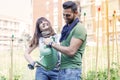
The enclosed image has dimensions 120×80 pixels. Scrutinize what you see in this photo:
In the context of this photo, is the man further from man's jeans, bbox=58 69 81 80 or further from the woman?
the woman

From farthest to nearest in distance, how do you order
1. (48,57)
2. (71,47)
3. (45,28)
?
1. (45,28)
2. (48,57)
3. (71,47)

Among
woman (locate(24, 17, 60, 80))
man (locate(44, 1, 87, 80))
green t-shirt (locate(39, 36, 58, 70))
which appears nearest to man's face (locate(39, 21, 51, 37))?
woman (locate(24, 17, 60, 80))

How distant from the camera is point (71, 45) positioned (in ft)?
8.30

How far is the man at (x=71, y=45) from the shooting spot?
8.30ft

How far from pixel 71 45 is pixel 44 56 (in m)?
0.40

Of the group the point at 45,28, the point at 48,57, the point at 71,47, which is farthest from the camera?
the point at 45,28

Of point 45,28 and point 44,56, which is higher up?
point 45,28

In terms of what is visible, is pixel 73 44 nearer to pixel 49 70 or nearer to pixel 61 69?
pixel 61 69

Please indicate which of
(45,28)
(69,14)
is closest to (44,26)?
(45,28)

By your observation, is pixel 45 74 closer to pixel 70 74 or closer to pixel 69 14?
pixel 70 74

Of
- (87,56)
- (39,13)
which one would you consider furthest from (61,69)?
(39,13)

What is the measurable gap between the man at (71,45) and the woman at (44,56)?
0.84 feet

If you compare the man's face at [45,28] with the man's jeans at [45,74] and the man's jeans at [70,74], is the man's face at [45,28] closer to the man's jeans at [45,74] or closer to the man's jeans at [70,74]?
the man's jeans at [45,74]

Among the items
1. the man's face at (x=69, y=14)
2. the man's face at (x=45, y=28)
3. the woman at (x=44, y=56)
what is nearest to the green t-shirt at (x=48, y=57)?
the woman at (x=44, y=56)
